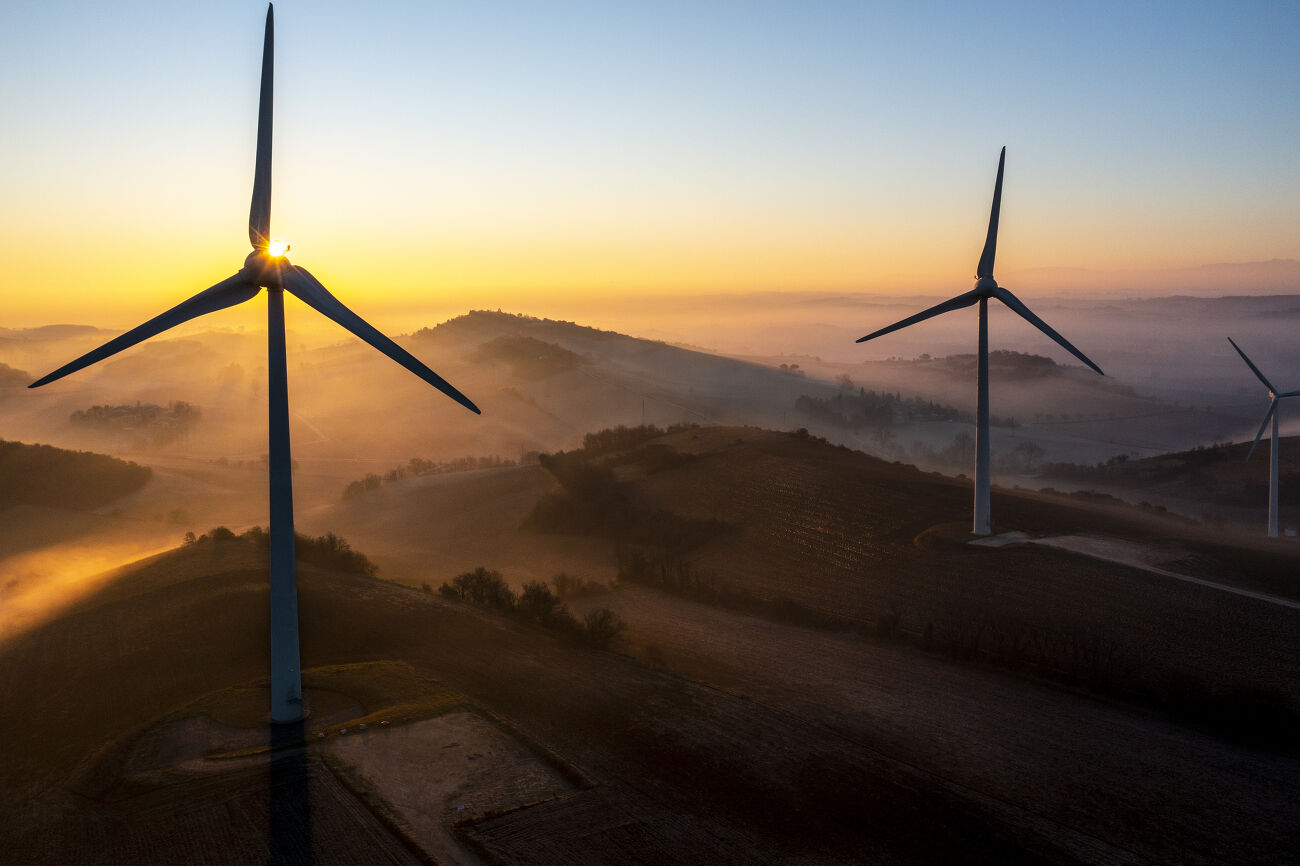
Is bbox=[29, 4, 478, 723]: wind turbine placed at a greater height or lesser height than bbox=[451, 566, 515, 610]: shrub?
greater

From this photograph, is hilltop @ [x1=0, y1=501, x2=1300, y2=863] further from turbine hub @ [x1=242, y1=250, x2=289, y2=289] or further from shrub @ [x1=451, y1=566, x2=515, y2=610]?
turbine hub @ [x1=242, y1=250, x2=289, y2=289]

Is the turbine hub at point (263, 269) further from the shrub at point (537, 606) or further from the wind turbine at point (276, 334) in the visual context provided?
the shrub at point (537, 606)

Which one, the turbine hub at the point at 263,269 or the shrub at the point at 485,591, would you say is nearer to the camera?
the turbine hub at the point at 263,269

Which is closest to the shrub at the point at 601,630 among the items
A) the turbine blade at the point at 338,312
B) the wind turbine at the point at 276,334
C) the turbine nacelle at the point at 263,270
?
the wind turbine at the point at 276,334

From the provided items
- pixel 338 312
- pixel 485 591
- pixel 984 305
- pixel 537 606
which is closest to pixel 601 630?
pixel 537 606

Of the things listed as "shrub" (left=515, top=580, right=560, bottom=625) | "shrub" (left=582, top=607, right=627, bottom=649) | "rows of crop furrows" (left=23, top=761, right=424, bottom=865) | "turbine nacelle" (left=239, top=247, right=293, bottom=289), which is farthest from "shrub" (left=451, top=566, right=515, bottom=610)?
"turbine nacelle" (left=239, top=247, right=293, bottom=289)

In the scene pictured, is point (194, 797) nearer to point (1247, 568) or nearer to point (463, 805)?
point (463, 805)
